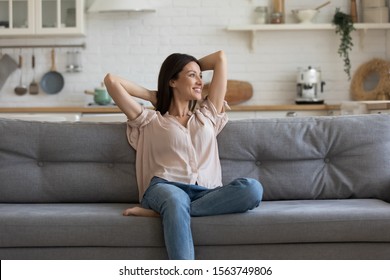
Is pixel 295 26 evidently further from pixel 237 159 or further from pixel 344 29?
pixel 237 159

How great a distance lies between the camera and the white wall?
21.2 ft

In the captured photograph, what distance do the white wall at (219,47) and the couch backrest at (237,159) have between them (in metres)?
3.07

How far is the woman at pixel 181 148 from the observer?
9.46ft

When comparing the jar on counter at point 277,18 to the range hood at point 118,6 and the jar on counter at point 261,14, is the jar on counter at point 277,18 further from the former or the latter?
the range hood at point 118,6

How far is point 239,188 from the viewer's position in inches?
114

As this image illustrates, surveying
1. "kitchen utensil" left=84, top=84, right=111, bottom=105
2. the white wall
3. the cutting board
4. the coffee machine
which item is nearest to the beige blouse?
"kitchen utensil" left=84, top=84, right=111, bottom=105

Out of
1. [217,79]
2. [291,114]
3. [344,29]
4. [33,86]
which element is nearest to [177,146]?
[217,79]

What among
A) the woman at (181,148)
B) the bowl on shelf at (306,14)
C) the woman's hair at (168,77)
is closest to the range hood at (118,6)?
the bowl on shelf at (306,14)

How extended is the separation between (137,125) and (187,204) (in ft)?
2.11

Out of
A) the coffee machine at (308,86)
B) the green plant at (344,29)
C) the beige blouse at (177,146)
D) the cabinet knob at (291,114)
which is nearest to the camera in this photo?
the beige blouse at (177,146)

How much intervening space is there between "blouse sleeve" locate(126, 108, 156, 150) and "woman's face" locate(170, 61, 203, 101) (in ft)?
0.56

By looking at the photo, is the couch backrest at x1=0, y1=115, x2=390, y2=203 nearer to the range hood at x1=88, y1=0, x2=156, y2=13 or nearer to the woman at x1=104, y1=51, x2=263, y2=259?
the woman at x1=104, y1=51, x2=263, y2=259

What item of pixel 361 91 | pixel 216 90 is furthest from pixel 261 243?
pixel 361 91

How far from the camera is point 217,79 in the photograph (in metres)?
3.51
